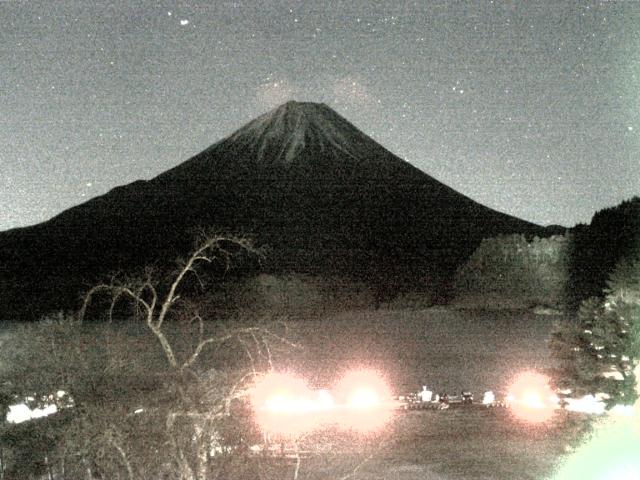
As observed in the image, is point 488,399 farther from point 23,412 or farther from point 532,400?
point 23,412

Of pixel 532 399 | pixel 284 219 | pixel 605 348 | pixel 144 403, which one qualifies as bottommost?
pixel 144 403

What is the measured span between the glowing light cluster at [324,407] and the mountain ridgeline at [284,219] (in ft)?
104

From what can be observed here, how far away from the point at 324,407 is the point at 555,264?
2066 centimetres

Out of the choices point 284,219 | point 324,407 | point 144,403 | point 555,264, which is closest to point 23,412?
point 144,403

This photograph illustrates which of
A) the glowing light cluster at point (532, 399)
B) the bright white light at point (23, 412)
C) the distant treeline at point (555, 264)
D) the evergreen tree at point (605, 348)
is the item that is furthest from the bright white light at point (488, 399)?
the distant treeline at point (555, 264)

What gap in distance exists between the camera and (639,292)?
42.2ft

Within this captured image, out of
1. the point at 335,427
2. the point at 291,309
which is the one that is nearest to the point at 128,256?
the point at 291,309

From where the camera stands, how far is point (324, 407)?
52.2 ft

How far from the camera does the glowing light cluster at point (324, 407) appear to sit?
1389cm

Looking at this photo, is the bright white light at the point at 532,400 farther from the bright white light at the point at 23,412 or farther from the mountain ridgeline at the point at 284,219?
the mountain ridgeline at the point at 284,219

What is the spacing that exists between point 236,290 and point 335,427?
93.7 feet

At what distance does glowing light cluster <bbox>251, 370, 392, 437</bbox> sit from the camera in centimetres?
1389

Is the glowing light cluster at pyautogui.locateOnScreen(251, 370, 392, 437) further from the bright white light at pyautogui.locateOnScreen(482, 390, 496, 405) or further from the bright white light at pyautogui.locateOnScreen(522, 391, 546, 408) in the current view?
the bright white light at pyautogui.locateOnScreen(522, 391, 546, 408)

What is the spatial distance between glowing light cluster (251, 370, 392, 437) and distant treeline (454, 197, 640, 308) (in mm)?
15773
